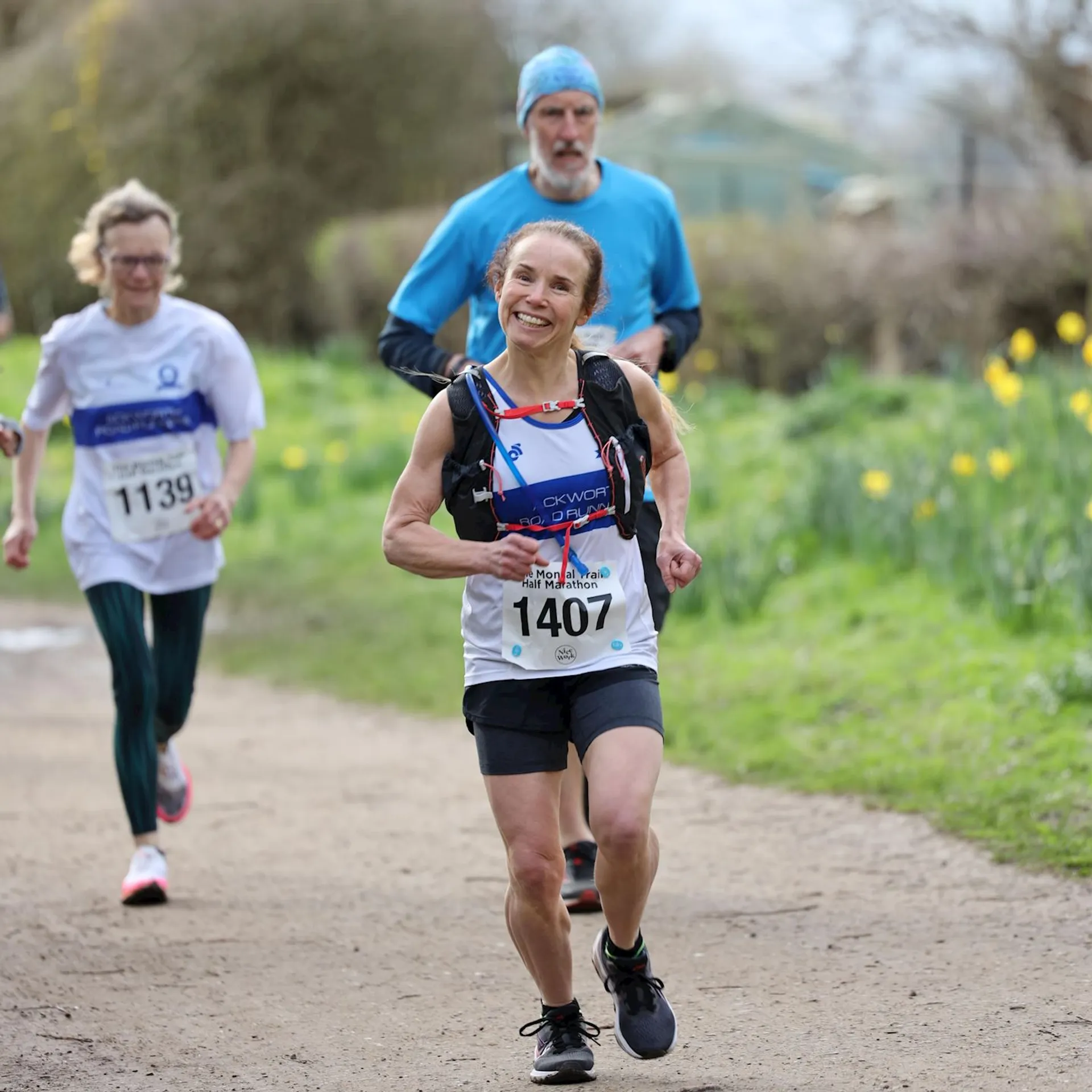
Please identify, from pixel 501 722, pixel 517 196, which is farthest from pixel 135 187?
pixel 501 722

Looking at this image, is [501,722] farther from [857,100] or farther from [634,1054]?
[857,100]

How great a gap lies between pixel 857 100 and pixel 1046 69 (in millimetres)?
3048

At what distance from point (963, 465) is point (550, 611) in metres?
5.13

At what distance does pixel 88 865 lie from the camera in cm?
569

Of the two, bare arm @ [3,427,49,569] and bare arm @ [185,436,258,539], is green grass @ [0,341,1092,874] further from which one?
bare arm @ [3,427,49,569]

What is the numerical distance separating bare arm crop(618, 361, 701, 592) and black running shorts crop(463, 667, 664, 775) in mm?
251

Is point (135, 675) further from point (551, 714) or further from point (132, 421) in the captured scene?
point (551, 714)

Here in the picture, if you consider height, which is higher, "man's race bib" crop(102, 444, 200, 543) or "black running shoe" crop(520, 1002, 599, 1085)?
"man's race bib" crop(102, 444, 200, 543)

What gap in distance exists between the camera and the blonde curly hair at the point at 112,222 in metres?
5.26

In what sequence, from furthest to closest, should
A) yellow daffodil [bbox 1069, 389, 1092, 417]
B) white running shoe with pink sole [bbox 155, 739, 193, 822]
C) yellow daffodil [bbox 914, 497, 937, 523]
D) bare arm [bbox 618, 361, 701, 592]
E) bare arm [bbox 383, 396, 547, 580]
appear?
1. yellow daffodil [bbox 914, 497, 937, 523]
2. yellow daffodil [bbox 1069, 389, 1092, 417]
3. white running shoe with pink sole [bbox 155, 739, 193, 822]
4. bare arm [bbox 618, 361, 701, 592]
5. bare arm [bbox 383, 396, 547, 580]

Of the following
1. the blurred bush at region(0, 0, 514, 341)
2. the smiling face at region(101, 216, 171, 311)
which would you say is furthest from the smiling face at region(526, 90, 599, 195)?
the blurred bush at region(0, 0, 514, 341)

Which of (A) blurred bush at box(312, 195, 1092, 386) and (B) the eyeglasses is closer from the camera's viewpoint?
(B) the eyeglasses

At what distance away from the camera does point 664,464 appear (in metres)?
3.84

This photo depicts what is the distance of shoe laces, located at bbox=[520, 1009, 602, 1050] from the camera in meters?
3.55
